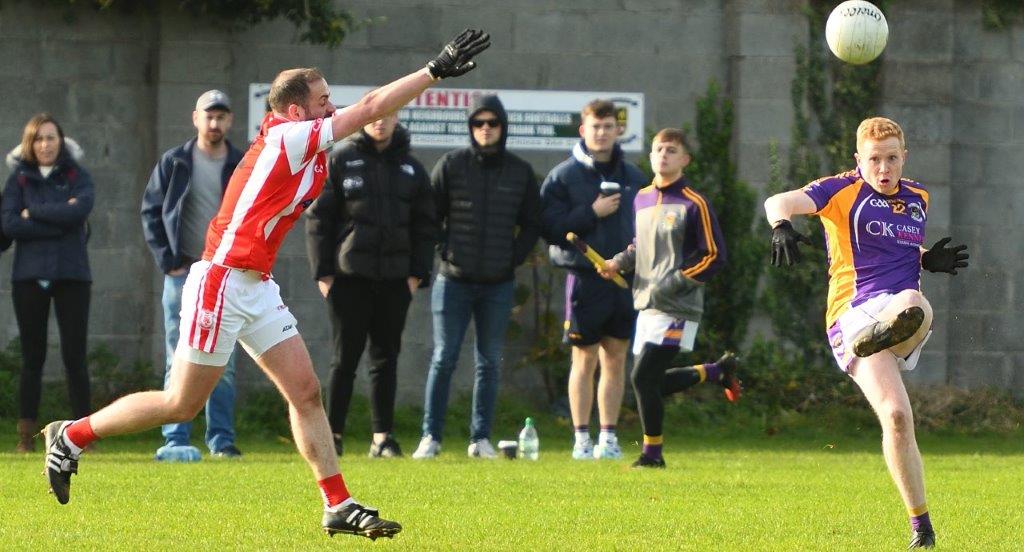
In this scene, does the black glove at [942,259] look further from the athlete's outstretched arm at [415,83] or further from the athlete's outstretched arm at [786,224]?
the athlete's outstretched arm at [415,83]

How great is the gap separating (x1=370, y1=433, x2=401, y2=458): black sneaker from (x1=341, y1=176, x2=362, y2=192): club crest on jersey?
160 centimetres

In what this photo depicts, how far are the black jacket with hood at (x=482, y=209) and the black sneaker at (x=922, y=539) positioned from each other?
486cm

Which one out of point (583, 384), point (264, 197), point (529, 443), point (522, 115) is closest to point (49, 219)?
point (529, 443)

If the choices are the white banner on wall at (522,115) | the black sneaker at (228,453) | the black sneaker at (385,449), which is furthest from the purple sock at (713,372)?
the black sneaker at (228,453)

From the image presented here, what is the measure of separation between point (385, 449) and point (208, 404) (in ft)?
3.84

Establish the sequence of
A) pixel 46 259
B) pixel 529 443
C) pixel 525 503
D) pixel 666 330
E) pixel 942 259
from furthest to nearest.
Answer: pixel 529 443
pixel 46 259
pixel 666 330
pixel 525 503
pixel 942 259

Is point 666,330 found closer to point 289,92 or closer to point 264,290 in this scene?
point 264,290

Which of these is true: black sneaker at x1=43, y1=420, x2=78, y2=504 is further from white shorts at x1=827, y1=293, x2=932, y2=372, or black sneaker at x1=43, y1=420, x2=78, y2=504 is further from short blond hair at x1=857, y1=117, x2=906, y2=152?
short blond hair at x1=857, y1=117, x2=906, y2=152

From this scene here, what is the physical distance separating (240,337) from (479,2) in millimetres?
7046

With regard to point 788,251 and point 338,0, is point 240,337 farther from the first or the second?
point 338,0

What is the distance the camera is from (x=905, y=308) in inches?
264

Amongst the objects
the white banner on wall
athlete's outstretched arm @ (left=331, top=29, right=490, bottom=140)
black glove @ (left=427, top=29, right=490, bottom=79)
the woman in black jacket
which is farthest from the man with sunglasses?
black glove @ (left=427, top=29, right=490, bottom=79)

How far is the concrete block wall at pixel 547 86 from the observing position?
12977mm

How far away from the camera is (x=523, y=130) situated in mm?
13508
